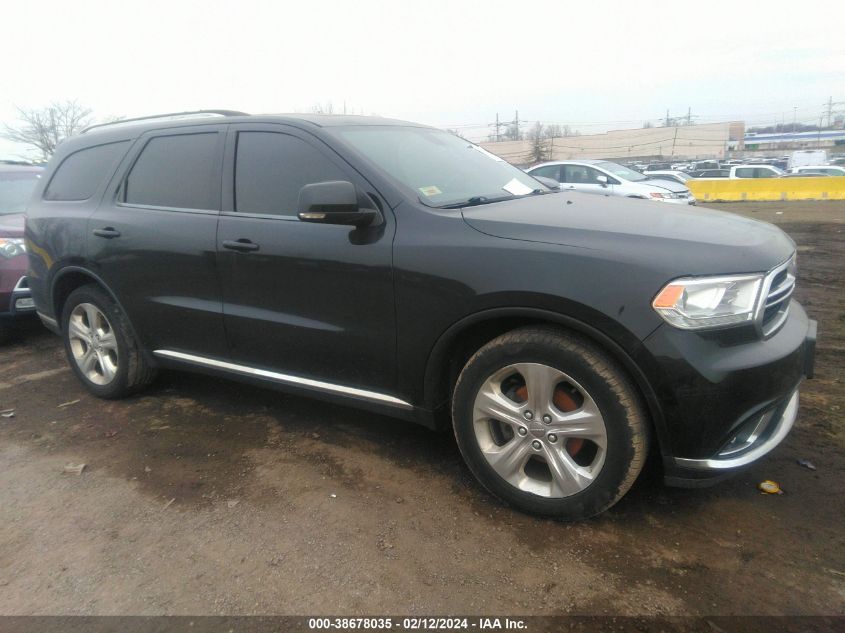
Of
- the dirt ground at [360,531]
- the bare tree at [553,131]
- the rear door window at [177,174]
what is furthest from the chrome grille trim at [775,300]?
the bare tree at [553,131]

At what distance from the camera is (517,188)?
3512 mm

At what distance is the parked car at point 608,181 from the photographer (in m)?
12.8

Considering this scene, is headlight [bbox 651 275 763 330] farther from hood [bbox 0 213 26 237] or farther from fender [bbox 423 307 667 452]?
hood [bbox 0 213 26 237]

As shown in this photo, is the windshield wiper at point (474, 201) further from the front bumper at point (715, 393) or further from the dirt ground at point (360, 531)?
the dirt ground at point (360, 531)

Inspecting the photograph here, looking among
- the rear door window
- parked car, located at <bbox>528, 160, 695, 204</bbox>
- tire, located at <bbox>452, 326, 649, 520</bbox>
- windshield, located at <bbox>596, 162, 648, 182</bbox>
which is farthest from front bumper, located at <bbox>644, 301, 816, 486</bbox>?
windshield, located at <bbox>596, 162, 648, 182</bbox>

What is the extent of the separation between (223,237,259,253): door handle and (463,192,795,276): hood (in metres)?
1.14

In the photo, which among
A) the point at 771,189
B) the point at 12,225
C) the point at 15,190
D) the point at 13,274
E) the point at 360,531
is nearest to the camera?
the point at 360,531

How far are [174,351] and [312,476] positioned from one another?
1306 mm

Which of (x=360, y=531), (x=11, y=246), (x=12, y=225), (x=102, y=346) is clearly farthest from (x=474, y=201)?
(x=12, y=225)

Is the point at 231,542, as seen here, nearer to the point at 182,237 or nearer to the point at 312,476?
the point at 312,476

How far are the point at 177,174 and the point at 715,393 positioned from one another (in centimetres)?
308

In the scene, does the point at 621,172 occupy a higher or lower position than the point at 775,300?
higher

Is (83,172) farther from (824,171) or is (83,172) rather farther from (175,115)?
(824,171)

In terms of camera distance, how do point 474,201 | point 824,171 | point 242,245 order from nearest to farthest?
point 474,201
point 242,245
point 824,171
